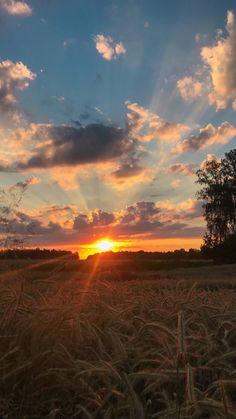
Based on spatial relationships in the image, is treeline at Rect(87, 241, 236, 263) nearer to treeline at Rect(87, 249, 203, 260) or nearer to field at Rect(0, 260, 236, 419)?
treeline at Rect(87, 249, 203, 260)

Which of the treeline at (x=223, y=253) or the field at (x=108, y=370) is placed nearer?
the field at (x=108, y=370)

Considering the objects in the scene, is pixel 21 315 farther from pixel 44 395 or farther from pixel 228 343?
pixel 228 343

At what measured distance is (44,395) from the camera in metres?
2.04

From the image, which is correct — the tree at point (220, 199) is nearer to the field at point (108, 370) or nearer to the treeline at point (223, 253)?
the treeline at point (223, 253)

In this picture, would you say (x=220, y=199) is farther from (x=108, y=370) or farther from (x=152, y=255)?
(x=108, y=370)

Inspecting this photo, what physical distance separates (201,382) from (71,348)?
0.65 m

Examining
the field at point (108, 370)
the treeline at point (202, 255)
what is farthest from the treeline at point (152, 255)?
the field at point (108, 370)

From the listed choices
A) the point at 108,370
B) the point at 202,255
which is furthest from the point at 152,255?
the point at 108,370

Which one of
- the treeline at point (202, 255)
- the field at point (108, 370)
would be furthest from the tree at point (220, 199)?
the field at point (108, 370)

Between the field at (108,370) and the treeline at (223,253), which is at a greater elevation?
the treeline at (223,253)

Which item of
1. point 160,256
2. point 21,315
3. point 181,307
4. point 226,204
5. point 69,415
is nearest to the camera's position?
point 69,415

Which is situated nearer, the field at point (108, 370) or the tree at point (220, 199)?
the field at point (108, 370)

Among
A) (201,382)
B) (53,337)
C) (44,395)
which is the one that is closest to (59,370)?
(44,395)

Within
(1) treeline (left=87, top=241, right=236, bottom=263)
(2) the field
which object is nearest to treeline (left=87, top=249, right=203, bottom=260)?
(1) treeline (left=87, top=241, right=236, bottom=263)
